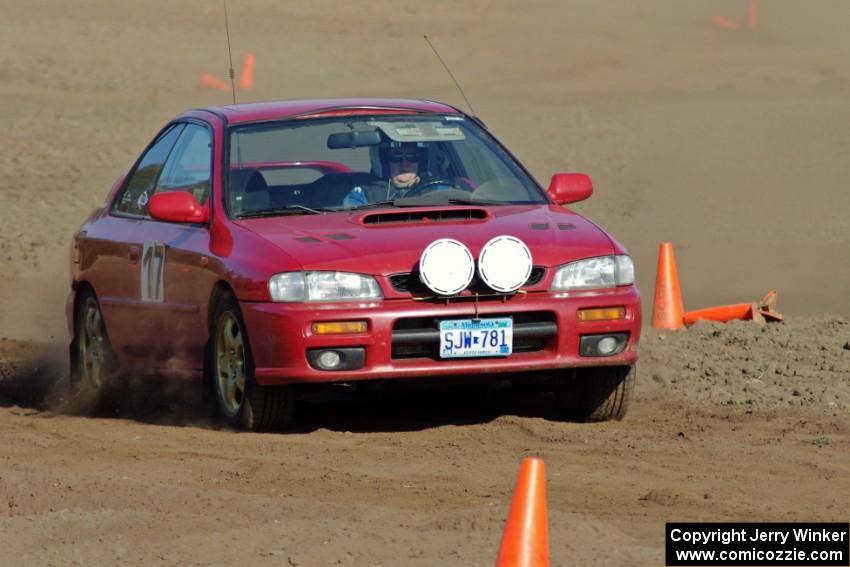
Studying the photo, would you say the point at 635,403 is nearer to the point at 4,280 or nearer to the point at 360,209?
the point at 360,209

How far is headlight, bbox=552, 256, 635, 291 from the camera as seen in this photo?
7.83m

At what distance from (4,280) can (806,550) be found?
11.1m

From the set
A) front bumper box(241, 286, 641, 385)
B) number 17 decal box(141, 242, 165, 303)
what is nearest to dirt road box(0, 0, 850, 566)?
front bumper box(241, 286, 641, 385)

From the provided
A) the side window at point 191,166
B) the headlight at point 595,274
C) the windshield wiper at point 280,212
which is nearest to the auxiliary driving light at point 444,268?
the headlight at point 595,274

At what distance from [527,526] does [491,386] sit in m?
4.45

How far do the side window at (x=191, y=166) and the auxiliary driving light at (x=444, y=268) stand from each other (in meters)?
1.45

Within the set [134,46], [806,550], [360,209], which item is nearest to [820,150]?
[134,46]

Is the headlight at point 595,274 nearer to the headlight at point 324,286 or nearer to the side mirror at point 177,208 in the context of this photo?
the headlight at point 324,286

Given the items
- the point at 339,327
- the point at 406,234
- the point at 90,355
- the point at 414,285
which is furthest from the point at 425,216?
the point at 90,355

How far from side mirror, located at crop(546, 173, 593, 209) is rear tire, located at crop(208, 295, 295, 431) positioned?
176 centimetres

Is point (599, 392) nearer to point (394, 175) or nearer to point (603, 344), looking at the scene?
point (603, 344)

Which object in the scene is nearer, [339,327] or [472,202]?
[339,327]

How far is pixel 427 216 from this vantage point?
814 centimetres

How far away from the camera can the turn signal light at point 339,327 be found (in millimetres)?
7555
